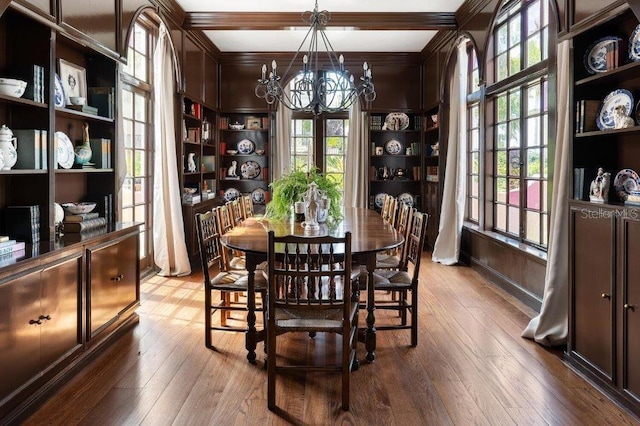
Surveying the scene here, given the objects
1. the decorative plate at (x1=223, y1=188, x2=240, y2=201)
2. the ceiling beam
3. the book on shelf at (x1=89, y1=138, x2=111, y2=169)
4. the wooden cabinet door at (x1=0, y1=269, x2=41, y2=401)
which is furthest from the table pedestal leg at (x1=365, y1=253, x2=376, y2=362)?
the decorative plate at (x1=223, y1=188, x2=240, y2=201)

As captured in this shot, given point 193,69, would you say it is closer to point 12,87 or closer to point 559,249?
point 12,87

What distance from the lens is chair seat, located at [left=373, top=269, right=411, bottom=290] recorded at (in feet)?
11.7

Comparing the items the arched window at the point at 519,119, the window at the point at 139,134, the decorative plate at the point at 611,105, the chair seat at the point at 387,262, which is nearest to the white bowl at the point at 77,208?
the window at the point at 139,134

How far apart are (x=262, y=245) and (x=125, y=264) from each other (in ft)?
4.17

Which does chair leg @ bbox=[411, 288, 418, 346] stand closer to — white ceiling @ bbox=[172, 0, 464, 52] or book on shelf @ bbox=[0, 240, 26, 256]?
book on shelf @ bbox=[0, 240, 26, 256]

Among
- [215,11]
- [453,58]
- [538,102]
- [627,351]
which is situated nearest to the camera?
[627,351]

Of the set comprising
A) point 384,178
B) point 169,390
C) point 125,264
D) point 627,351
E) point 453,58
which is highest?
point 453,58

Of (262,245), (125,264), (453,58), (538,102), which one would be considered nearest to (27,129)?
(125,264)

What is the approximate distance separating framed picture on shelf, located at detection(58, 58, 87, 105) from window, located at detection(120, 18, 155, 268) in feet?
3.86

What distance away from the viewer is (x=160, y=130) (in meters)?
5.74

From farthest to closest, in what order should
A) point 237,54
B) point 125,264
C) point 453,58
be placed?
point 237,54 < point 453,58 < point 125,264

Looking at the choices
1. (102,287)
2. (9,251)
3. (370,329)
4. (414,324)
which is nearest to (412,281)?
(414,324)

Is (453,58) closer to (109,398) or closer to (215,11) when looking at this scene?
(215,11)

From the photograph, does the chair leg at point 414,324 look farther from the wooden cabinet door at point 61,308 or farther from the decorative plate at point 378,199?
the decorative plate at point 378,199
